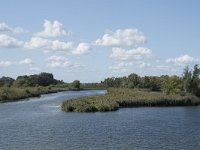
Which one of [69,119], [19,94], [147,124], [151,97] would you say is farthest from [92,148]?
[19,94]

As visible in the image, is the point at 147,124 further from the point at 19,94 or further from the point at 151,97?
the point at 19,94

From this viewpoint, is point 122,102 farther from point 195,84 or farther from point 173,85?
point 173,85

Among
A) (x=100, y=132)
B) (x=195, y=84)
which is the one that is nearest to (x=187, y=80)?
(x=195, y=84)

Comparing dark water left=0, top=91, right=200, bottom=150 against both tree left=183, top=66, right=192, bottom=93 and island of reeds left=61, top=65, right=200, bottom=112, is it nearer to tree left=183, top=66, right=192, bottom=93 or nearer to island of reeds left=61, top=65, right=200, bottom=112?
island of reeds left=61, top=65, right=200, bottom=112

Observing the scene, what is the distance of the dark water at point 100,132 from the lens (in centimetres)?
4553

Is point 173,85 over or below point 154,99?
over

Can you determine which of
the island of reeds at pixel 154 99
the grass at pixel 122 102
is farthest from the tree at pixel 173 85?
the grass at pixel 122 102

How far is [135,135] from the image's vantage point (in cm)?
5219

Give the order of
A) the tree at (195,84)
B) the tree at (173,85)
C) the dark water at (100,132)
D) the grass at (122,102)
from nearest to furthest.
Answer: the dark water at (100,132)
the grass at (122,102)
the tree at (195,84)
the tree at (173,85)

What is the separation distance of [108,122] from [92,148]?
2207 centimetres

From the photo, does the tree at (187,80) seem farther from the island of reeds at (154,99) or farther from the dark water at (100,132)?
the dark water at (100,132)

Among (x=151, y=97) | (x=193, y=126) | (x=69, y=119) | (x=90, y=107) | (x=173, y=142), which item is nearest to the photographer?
(x=173, y=142)

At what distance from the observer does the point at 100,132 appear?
54.9 meters

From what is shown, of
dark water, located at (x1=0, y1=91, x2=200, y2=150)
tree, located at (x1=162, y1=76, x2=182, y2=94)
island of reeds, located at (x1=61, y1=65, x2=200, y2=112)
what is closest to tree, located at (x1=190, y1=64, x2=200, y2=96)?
island of reeds, located at (x1=61, y1=65, x2=200, y2=112)
